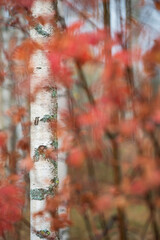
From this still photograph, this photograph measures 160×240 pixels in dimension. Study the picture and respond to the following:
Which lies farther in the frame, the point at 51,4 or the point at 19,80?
the point at 19,80

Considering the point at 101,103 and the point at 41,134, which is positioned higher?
the point at 101,103

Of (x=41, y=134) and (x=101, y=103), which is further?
(x=101, y=103)

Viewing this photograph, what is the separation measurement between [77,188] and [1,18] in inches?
56.6

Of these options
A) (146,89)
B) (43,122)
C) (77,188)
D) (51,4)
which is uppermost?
(51,4)

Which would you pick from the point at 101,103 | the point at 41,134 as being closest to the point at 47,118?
the point at 41,134

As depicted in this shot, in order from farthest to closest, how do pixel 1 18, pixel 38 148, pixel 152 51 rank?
pixel 1 18 < pixel 152 51 < pixel 38 148

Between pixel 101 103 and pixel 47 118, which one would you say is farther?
pixel 101 103

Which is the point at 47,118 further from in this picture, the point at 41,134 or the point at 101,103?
the point at 101,103

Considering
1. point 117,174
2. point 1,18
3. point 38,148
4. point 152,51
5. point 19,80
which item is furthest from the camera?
point 19,80

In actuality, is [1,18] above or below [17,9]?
above

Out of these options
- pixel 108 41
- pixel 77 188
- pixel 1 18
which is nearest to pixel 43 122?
pixel 108 41

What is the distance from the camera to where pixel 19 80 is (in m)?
3.31

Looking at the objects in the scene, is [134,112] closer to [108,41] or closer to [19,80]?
[108,41]

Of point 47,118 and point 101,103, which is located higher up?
point 101,103
